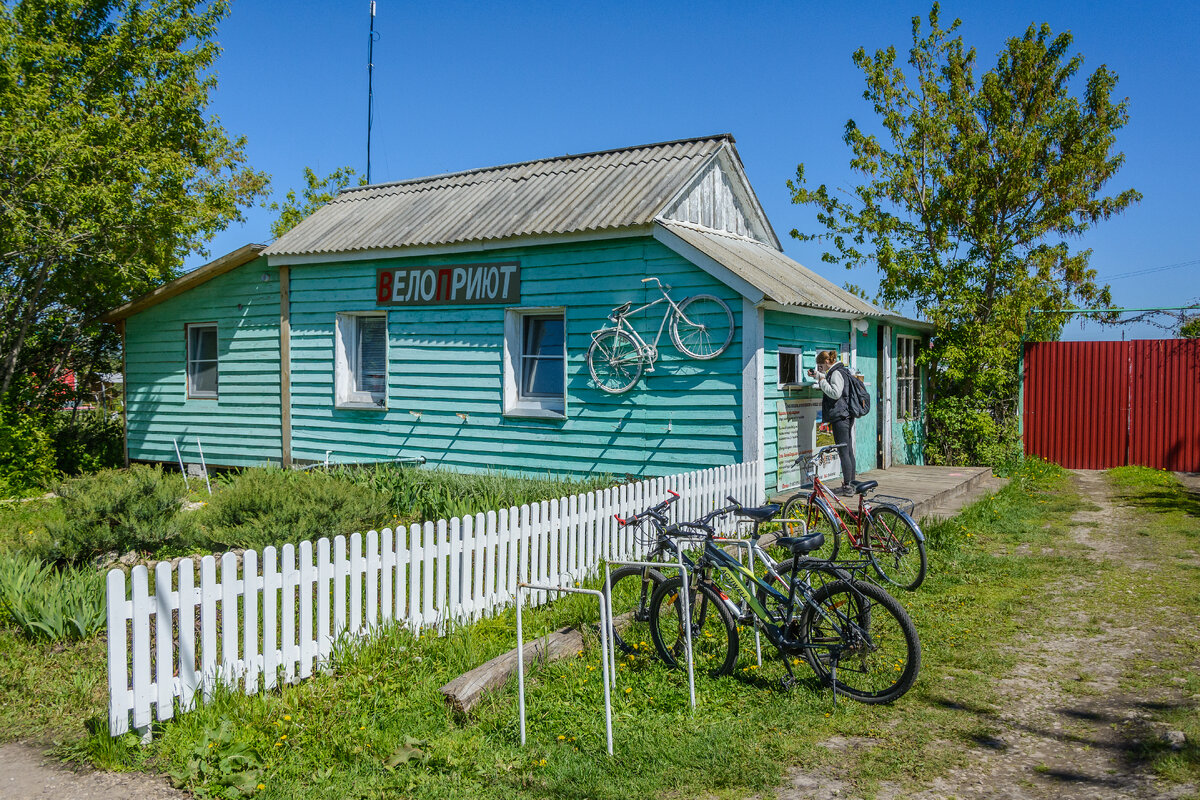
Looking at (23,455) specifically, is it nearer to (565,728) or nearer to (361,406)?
(361,406)

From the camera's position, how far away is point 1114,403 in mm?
15586

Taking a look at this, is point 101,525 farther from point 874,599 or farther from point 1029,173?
point 1029,173

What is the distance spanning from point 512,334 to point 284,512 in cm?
445

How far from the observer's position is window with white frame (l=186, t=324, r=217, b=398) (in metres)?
14.3

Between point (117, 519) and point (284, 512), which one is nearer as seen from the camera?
point (117, 519)

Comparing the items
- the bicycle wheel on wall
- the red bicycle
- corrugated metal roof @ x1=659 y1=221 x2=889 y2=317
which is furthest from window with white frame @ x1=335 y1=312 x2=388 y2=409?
the red bicycle

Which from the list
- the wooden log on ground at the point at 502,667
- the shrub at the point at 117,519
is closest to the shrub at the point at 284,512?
the shrub at the point at 117,519

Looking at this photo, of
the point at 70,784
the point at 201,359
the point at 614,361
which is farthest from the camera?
the point at 201,359

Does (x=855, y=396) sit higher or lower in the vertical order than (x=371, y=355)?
lower

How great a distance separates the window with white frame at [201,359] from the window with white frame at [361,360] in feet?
9.70

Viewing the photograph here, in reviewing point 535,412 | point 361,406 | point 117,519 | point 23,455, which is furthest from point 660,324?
point 23,455

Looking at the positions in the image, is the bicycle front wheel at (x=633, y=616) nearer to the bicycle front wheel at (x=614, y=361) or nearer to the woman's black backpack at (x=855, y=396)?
the bicycle front wheel at (x=614, y=361)

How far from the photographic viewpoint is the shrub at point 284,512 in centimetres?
726

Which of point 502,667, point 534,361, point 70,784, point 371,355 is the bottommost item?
point 70,784
